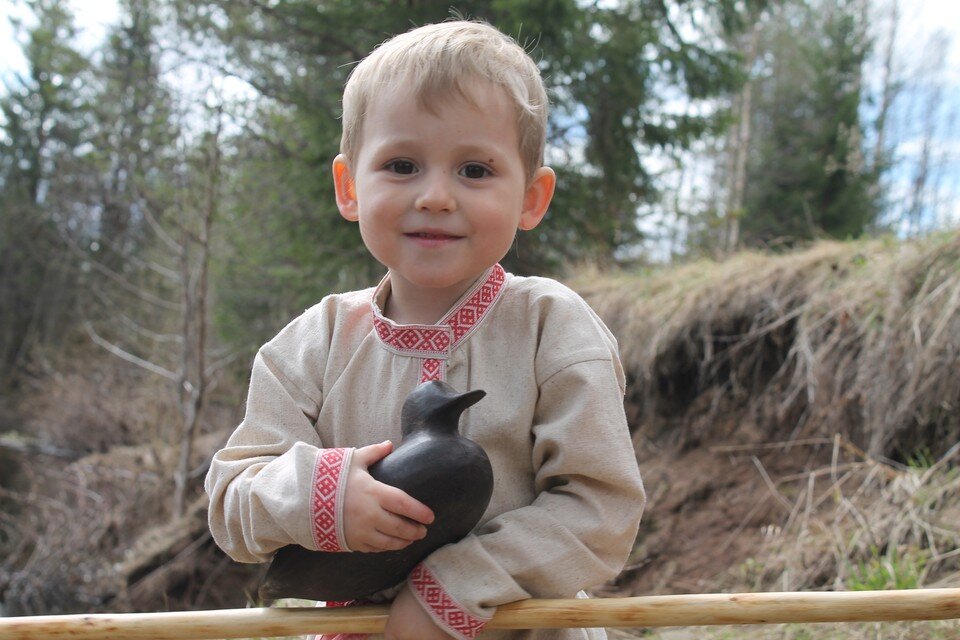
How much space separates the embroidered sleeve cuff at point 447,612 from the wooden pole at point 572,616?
0.13 feet

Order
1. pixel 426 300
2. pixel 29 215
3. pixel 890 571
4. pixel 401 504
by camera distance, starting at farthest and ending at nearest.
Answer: pixel 29 215 < pixel 890 571 < pixel 426 300 < pixel 401 504

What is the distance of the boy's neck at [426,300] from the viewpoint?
1.59 meters

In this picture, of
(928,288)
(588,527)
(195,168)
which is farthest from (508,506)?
(195,168)

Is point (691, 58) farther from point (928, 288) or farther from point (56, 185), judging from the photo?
point (56, 185)

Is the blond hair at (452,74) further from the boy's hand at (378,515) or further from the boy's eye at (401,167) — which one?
the boy's hand at (378,515)

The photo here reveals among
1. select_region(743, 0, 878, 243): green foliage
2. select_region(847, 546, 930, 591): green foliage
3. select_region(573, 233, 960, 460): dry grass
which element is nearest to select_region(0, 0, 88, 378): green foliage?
select_region(743, 0, 878, 243): green foliage

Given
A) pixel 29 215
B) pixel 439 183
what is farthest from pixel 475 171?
pixel 29 215

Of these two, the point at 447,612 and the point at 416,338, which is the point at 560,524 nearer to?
the point at 447,612

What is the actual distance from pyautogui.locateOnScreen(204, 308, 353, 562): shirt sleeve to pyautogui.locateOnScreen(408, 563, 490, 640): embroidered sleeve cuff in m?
0.15

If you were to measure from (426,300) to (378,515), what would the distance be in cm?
46

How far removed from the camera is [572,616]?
131 centimetres

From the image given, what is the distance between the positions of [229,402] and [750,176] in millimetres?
12639

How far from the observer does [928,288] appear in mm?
3611

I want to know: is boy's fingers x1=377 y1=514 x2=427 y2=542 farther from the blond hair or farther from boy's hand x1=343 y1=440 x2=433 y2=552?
the blond hair
